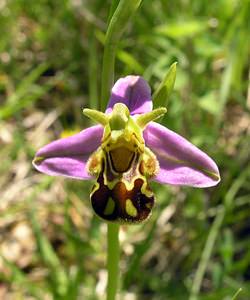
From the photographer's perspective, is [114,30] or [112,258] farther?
[112,258]

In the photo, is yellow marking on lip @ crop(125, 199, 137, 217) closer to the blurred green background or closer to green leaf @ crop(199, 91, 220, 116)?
the blurred green background

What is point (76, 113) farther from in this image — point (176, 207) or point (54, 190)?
point (176, 207)

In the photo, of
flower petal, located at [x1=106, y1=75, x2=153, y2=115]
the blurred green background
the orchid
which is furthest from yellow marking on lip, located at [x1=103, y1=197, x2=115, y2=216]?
the blurred green background

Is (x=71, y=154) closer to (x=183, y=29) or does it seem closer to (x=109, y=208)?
(x=109, y=208)

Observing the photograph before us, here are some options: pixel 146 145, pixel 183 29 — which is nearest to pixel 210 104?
pixel 183 29

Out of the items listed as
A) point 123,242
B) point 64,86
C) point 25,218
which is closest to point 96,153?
point 123,242

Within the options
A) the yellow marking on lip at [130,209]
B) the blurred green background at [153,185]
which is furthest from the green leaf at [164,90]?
the blurred green background at [153,185]

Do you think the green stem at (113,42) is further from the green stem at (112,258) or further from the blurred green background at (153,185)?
the blurred green background at (153,185)
